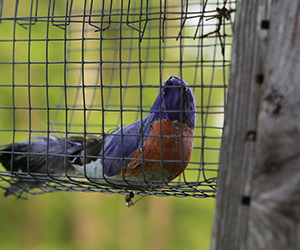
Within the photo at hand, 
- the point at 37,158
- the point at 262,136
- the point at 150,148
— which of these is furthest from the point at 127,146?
the point at 262,136

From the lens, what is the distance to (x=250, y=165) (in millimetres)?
789

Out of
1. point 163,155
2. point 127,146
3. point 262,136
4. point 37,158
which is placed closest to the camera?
point 262,136

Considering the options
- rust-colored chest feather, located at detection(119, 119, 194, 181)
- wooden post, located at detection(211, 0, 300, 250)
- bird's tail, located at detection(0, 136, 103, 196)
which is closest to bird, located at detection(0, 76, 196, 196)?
rust-colored chest feather, located at detection(119, 119, 194, 181)

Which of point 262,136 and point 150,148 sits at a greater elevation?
point 262,136

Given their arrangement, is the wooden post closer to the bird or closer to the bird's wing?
the bird

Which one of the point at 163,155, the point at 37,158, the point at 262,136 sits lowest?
the point at 37,158

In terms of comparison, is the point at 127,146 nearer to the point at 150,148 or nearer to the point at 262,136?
the point at 150,148

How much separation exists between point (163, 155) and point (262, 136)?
0.93 m

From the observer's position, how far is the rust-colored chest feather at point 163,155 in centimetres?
167

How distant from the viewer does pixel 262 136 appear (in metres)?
0.77

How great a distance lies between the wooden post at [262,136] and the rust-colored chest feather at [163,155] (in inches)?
31.7

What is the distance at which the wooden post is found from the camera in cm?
73

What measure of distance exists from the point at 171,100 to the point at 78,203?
5874 millimetres

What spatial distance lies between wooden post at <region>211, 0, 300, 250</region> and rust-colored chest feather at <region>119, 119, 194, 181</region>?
81cm
